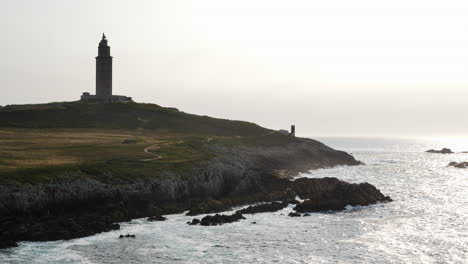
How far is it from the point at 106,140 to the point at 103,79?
207ft

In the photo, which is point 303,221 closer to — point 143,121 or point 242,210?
point 242,210

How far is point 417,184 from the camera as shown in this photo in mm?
106312

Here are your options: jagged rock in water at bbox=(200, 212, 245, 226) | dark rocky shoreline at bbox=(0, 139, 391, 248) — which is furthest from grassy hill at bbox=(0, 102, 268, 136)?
jagged rock in water at bbox=(200, 212, 245, 226)

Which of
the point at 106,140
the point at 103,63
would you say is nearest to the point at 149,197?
the point at 106,140

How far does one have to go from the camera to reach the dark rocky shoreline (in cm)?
4991

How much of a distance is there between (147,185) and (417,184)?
214 ft

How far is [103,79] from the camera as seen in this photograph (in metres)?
162

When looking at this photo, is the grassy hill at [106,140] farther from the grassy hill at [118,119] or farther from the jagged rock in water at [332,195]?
the jagged rock in water at [332,195]

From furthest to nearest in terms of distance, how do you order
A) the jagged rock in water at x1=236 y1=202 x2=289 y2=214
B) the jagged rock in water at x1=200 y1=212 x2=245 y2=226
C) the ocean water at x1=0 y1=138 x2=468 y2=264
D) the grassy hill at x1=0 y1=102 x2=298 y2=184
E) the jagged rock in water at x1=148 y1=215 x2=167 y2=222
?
1. the jagged rock in water at x1=236 y1=202 x2=289 y2=214
2. the grassy hill at x1=0 y1=102 x2=298 y2=184
3. the jagged rock in water at x1=148 y1=215 x2=167 y2=222
4. the jagged rock in water at x1=200 y1=212 x2=245 y2=226
5. the ocean water at x1=0 y1=138 x2=468 y2=264

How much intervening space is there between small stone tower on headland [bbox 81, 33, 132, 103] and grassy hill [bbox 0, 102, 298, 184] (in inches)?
326

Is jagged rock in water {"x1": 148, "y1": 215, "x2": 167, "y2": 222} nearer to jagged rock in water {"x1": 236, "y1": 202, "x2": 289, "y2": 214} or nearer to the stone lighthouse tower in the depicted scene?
jagged rock in water {"x1": 236, "y1": 202, "x2": 289, "y2": 214}

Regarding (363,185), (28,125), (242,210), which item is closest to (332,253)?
(242,210)

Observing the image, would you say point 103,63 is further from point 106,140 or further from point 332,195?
point 332,195

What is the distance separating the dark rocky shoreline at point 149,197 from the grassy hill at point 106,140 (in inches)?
94.5
